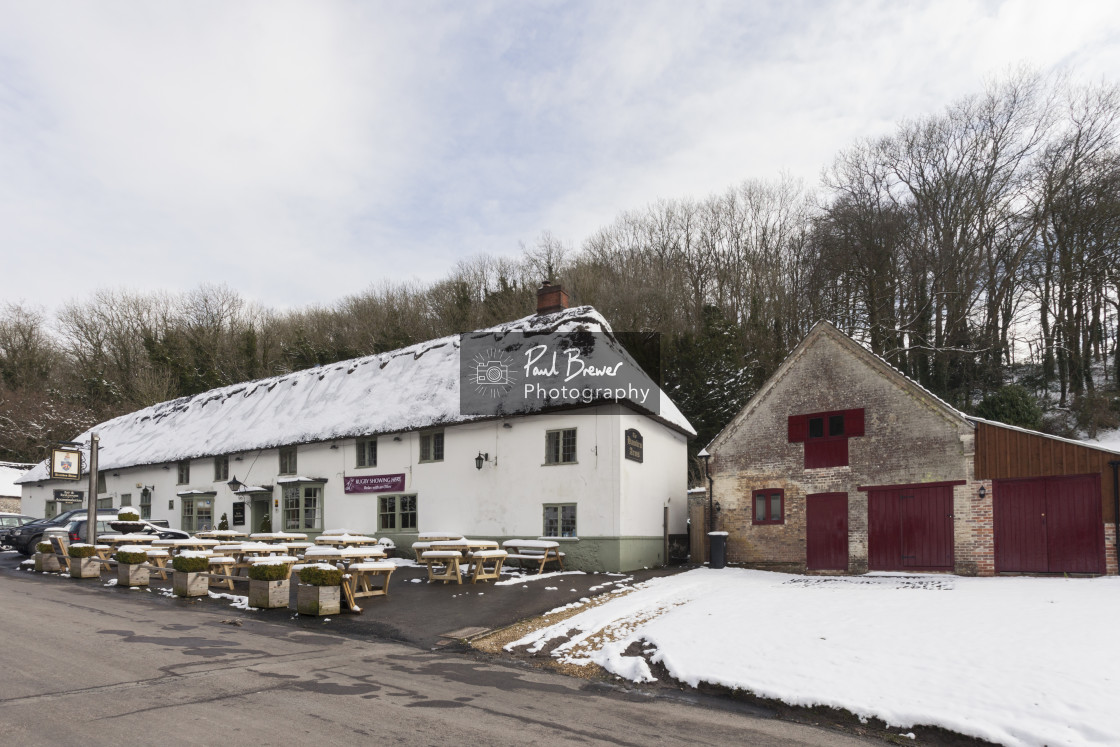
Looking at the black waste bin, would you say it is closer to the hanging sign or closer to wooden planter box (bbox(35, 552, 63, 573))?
wooden planter box (bbox(35, 552, 63, 573))

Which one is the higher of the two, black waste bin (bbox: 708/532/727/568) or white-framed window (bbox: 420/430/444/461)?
white-framed window (bbox: 420/430/444/461)

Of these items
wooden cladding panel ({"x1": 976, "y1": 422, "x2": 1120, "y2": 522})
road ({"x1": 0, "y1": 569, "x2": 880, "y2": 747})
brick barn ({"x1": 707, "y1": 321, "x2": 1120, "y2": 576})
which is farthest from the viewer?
brick barn ({"x1": 707, "y1": 321, "x2": 1120, "y2": 576})

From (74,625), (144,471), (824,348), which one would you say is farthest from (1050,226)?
(144,471)

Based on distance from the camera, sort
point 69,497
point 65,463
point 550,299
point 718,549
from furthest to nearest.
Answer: point 550,299, point 69,497, point 65,463, point 718,549

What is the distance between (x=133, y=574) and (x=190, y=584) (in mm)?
2691

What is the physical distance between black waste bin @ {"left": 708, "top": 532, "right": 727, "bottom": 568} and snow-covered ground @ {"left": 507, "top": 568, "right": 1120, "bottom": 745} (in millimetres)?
5804

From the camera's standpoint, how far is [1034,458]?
1639 centimetres

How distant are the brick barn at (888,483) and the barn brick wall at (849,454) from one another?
0.03 meters

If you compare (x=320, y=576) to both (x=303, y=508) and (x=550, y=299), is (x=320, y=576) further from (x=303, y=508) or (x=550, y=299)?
(x=550, y=299)

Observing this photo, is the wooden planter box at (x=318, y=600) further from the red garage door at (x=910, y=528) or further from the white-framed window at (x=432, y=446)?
the red garage door at (x=910, y=528)

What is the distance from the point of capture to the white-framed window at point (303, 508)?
24500 millimetres

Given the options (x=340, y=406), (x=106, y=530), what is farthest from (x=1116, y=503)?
(x=106, y=530)

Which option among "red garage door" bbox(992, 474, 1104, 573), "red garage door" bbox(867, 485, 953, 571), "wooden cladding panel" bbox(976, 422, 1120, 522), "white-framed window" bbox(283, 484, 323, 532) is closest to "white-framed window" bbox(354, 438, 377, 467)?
"white-framed window" bbox(283, 484, 323, 532)

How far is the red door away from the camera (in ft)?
63.0
